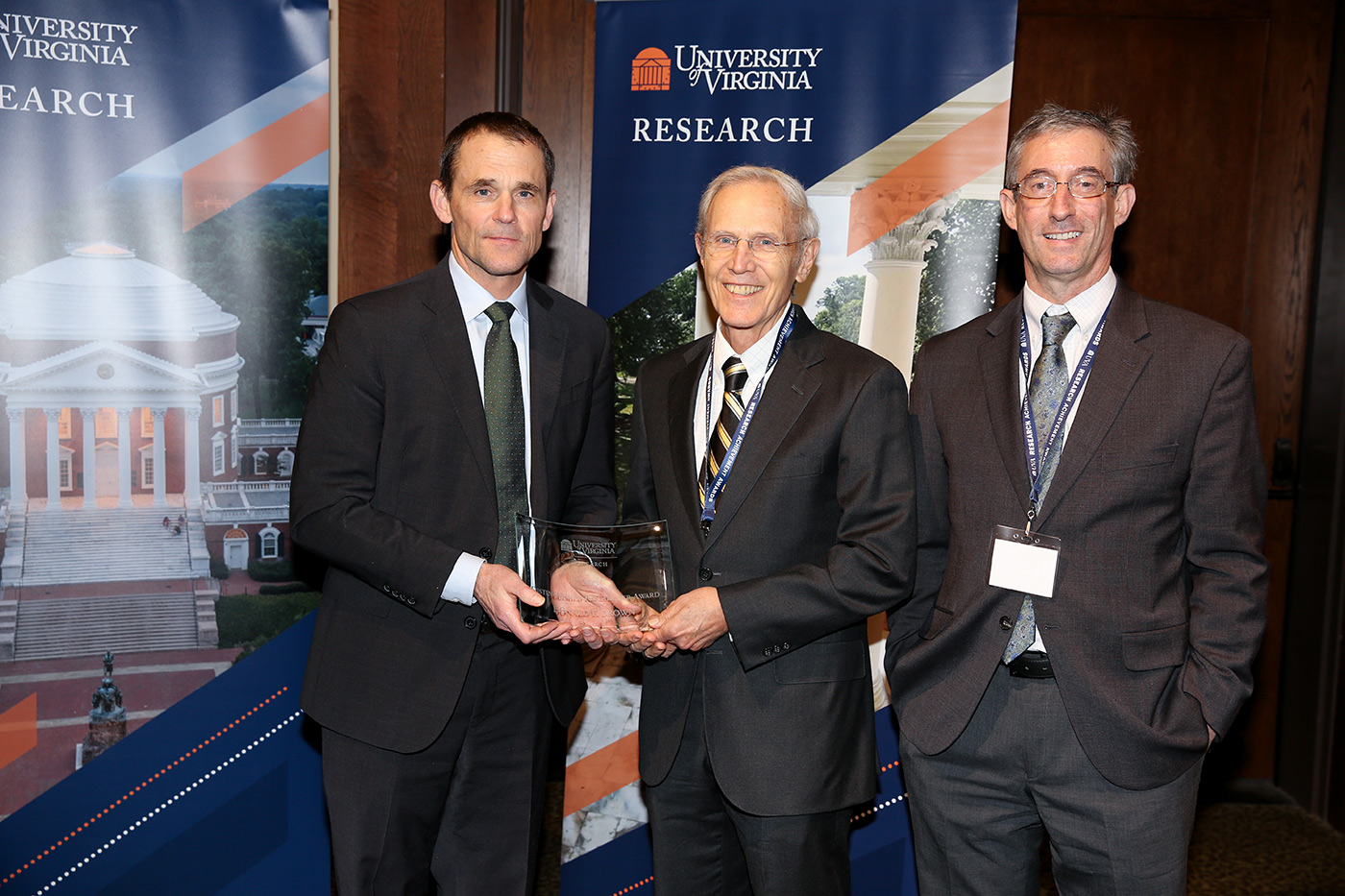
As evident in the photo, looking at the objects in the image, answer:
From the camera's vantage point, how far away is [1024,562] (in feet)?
6.16

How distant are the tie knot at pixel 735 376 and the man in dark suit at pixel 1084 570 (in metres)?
0.46

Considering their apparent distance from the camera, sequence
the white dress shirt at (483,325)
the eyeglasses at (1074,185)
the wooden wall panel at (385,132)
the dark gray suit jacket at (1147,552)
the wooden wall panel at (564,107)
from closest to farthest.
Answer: the dark gray suit jacket at (1147,552) → the eyeglasses at (1074,185) → the white dress shirt at (483,325) → the wooden wall panel at (385,132) → the wooden wall panel at (564,107)

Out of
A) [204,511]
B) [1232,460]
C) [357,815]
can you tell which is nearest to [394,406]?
[357,815]

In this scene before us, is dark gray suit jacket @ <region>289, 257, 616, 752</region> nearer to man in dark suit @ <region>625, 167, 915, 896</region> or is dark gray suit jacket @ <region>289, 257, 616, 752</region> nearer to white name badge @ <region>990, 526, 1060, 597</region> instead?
man in dark suit @ <region>625, 167, 915, 896</region>

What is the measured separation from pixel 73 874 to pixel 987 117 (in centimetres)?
363

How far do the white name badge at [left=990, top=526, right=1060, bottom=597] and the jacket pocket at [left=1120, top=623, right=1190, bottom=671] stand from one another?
0.18 meters

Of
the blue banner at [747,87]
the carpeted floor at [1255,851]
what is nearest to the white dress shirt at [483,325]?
the blue banner at [747,87]

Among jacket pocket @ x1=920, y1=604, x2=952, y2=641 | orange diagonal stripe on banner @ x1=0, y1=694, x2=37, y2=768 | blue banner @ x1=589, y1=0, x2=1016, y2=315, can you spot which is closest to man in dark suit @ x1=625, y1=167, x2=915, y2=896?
jacket pocket @ x1=920, y1=604, x2=952, y2=641

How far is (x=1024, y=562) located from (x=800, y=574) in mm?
445

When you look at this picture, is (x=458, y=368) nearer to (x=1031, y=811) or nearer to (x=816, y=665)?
(x=816, y=665)

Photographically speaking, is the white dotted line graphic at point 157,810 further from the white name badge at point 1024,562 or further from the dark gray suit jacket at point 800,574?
the white name badge at point 1024,562

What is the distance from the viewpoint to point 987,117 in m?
2.88

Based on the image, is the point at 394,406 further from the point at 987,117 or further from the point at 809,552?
the point at 987,117

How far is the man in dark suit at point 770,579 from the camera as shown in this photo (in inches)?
75.7
